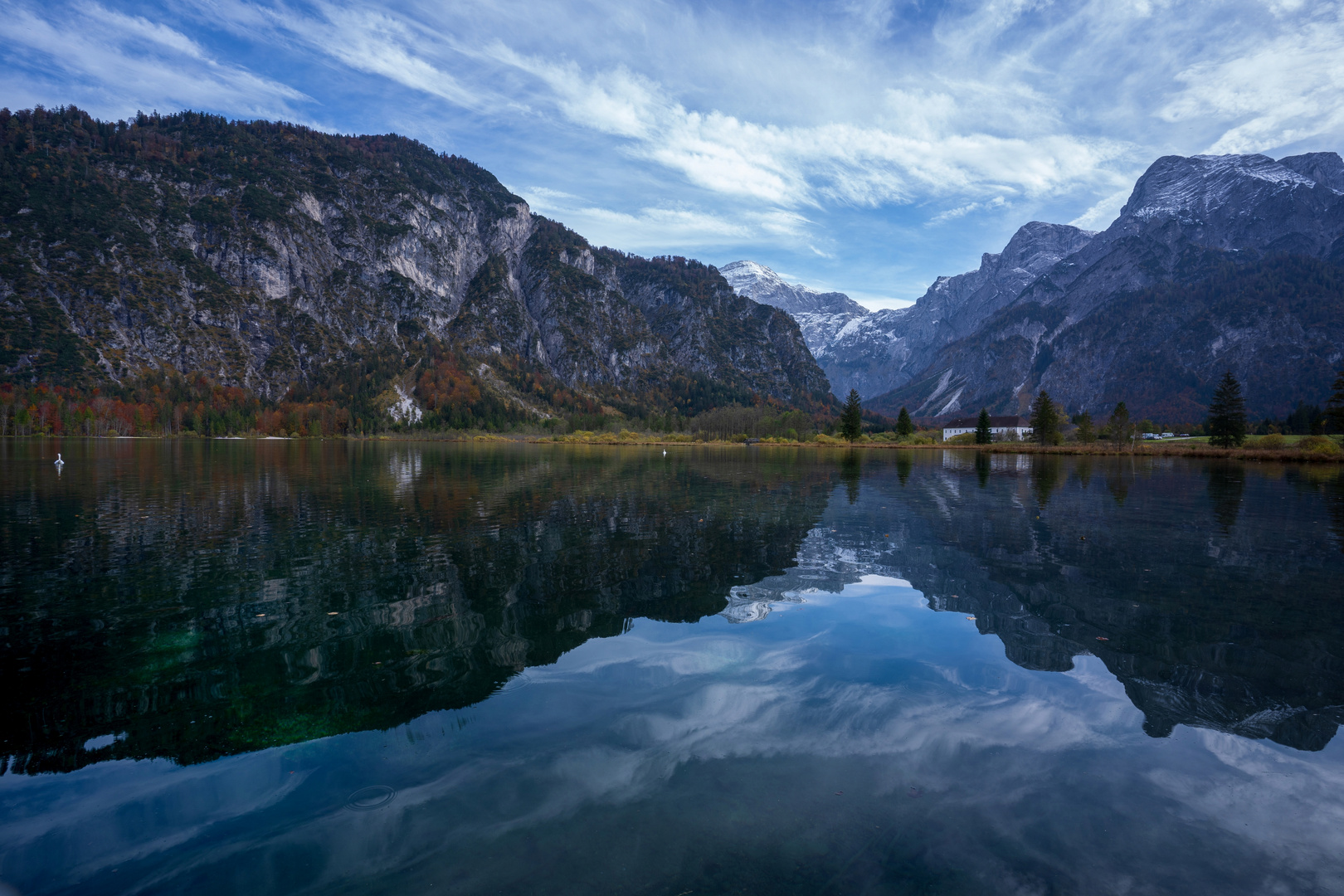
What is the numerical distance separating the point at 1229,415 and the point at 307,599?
13317cm

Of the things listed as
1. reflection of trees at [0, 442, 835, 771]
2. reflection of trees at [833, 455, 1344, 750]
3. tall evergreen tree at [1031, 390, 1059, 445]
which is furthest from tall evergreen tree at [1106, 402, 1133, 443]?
reflection of trees at [0, 442, 835, 771]

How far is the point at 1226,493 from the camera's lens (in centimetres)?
4028

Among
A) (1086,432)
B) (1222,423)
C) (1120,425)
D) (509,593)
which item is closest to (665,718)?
(509,593)

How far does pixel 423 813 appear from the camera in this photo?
6312 mm

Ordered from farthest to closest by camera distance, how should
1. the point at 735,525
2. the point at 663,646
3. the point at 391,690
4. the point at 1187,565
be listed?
the point at 735,525, the point at 1187,565, the point at 663,646, the point at 391,690

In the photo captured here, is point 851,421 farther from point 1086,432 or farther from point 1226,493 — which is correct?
point 1226,493

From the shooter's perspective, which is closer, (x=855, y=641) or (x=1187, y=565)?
(x=855, y=641)

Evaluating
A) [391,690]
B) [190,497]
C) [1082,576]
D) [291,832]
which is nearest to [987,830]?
[291,832]

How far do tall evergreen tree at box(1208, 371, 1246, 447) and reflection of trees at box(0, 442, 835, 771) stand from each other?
363 feet

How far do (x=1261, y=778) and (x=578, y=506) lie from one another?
2696 centimetres

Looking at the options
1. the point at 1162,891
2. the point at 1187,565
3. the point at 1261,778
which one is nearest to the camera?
the point at 1162,891

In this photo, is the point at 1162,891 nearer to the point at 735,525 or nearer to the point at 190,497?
the point at 735,525

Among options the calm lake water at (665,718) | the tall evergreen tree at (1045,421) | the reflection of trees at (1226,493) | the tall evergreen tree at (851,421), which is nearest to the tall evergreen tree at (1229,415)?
the tall evergreen tree at (1045,421)

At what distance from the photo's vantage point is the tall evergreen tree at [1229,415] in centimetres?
9881
